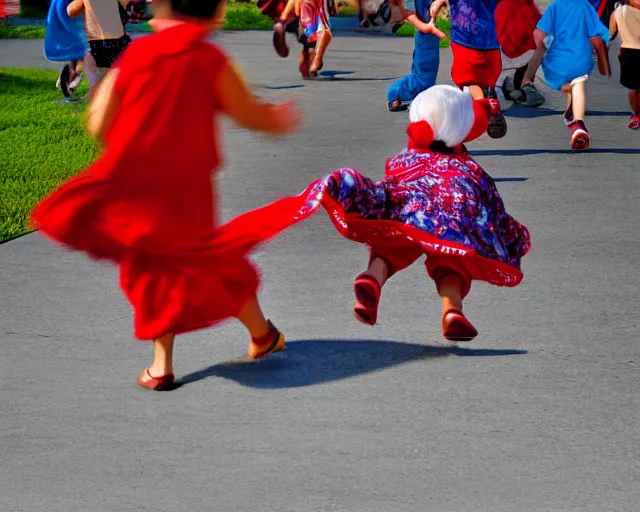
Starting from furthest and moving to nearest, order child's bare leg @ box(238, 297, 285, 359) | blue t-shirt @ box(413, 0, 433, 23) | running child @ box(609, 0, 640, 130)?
running child @ box(609, 0, 640, 130) < blue t-shirt @ box(413, 0, 433, 23) < child's bare leg @ box(238, 297, 285, 359)

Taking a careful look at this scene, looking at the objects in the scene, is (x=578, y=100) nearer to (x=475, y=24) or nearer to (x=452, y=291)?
(x=475, y=24)

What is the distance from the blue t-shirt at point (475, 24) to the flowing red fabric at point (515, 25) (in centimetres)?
71

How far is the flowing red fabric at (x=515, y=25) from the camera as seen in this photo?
1131 cm

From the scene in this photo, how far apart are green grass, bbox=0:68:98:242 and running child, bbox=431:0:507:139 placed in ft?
10.5

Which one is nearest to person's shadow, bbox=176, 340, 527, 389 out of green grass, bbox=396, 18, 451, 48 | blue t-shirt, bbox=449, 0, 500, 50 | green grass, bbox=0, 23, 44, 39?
blue t-shirt, bbox=449, 0, 500, 50

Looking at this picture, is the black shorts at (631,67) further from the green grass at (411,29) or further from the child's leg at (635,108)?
the green grass at (411,29)

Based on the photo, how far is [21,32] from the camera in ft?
81.8

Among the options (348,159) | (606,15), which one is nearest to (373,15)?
(606,15)

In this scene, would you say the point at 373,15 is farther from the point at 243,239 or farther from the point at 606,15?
the point at 243,239

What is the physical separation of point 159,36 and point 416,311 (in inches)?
84.7

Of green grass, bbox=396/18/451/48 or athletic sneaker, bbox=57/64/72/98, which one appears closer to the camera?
athletic sneaker, bbox=57/64/72/98

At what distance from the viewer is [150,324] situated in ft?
16.2

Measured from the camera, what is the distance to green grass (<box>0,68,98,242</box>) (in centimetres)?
891

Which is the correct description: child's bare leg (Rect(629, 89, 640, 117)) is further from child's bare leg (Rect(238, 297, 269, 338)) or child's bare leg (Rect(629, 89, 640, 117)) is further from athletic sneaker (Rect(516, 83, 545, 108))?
child's bare leg (Rect(238, 297, 269, 338))
